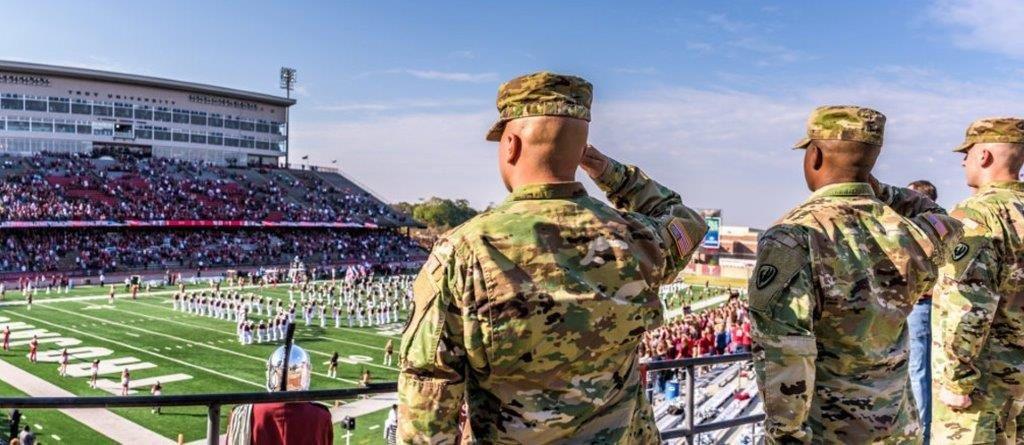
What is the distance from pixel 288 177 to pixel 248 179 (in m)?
4.40

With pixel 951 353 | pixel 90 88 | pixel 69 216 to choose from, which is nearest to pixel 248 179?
pixel 90 88

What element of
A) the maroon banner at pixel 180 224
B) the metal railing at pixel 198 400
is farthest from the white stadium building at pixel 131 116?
the metal railing at pixel 198 400

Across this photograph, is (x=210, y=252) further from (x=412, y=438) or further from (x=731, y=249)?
(x=731, y=249)

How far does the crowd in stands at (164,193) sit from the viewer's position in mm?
47250

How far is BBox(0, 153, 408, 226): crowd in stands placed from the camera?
4725 centimetres

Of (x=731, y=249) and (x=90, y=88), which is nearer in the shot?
(x=90, y=88)

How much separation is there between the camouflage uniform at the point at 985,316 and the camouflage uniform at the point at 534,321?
7.76 feet

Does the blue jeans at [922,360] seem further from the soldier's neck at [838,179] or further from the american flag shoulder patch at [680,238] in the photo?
the american flag shoulder patch at [680,238]

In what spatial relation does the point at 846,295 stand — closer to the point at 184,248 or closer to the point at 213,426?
the point at 213,426

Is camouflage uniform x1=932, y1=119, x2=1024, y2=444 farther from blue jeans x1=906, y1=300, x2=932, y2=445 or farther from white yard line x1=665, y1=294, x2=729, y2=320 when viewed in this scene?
white yard line x1=665, y1=294, x2=729, y2=320

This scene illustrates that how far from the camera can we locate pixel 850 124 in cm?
285

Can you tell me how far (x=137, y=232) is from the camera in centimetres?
4906

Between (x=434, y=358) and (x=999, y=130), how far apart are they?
3538 mm

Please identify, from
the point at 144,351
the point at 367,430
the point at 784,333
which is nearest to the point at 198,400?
the point at 784,333
